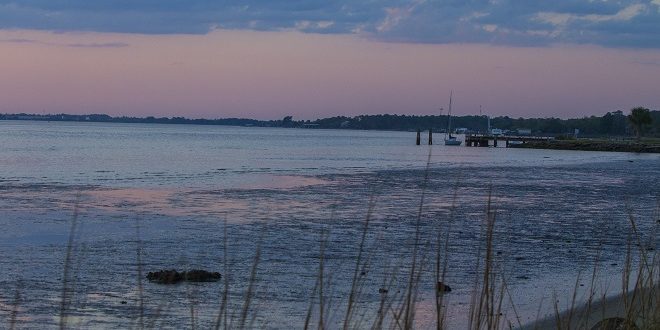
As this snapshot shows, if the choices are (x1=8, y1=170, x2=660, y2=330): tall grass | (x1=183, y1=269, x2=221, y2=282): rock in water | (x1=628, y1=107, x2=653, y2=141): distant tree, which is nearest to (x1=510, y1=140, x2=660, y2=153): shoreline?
(x1=628, y1=107, x2=653, y2=141): distant tree

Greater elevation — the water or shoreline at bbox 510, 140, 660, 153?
the water

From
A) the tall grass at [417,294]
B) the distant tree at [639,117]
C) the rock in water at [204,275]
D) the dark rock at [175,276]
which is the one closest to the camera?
the tall grass at [417,294]

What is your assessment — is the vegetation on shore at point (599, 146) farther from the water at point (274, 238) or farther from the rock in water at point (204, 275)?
the rock in water at point (204, 275)

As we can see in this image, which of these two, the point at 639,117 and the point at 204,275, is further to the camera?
the point at 639,117

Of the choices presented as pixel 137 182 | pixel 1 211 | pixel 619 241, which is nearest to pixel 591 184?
pixel 137 182

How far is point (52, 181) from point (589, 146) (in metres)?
87.0

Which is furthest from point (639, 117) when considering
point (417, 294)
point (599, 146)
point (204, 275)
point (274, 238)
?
point (417, 294)

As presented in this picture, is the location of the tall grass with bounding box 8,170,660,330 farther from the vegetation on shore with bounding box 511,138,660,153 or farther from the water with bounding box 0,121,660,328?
the vegetation on shore with bounding box 511,138,660,153

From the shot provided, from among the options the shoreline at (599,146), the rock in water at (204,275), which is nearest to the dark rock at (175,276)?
the rock in water at (204,275)

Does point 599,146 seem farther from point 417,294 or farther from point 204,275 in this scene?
point 417,294

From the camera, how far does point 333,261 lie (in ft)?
51.2

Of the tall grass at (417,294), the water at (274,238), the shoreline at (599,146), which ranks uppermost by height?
the tall grass at (417,294)

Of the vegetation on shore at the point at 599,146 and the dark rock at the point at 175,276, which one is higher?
the dark rock at the point at 175,276

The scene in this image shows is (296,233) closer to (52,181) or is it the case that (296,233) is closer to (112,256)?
(112,256)
